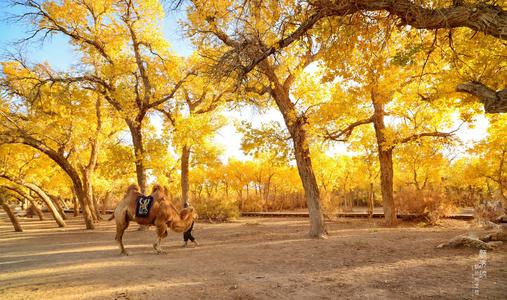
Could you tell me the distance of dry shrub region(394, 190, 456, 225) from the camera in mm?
16547

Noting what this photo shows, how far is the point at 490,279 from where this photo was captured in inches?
186

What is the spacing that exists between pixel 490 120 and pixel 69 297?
16.0 metres

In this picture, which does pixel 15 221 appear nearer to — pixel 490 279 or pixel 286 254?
Answer: pixel 286 254

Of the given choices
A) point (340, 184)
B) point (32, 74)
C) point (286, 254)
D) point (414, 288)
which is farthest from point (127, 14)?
point (340, 184)

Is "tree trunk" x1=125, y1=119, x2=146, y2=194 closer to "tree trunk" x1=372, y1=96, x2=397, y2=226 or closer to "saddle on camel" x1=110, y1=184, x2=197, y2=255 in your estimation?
"saddle on camel" x1=110, y1=184, x2=197, y2=255

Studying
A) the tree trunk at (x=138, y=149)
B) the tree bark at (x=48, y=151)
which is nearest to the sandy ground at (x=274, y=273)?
the tree trunk at (x=138, y=149)

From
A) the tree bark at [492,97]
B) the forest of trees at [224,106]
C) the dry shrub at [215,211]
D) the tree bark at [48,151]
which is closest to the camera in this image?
the tree bark at [492,97]

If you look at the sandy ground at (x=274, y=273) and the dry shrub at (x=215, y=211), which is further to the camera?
the dry shrub at (x=215, y=211)

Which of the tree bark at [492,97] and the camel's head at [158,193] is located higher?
the tree bark at [492,97]

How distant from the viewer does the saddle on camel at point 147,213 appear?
936 centimetres

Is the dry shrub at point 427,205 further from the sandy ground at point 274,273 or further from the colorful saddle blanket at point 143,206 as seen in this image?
the colorful saddle blanket at point 143,206

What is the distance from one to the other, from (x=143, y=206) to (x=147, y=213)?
9.8 inches

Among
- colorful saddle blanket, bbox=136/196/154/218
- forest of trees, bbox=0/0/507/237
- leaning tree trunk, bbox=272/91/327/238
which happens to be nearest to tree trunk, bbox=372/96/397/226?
forest of trees, bbox=0/0/507/237

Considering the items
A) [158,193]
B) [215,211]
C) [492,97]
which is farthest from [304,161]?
[215,211]
